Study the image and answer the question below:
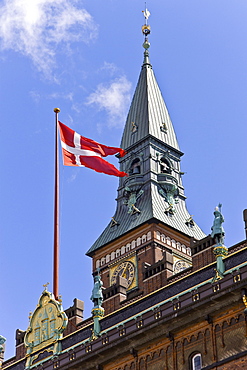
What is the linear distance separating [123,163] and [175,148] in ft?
19.6

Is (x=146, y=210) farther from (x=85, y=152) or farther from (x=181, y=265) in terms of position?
(x=85, y=152)

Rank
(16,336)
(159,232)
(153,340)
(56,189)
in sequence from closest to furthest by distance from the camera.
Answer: (153,340), (16,336), (56,189), (159,232)

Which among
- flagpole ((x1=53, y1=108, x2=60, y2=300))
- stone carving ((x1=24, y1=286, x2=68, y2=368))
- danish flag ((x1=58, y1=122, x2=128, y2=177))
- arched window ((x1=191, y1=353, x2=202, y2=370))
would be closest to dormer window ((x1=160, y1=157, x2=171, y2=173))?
flagpole ((x1=53, y1=108, x2=60, y2=300))

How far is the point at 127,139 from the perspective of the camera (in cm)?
10394

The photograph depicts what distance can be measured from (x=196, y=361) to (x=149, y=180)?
45644 millimetres

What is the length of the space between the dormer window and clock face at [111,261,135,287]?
11265mm

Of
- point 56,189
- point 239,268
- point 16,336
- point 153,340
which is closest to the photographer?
point 239,268

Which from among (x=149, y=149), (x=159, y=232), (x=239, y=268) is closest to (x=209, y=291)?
(x=239, y=268)

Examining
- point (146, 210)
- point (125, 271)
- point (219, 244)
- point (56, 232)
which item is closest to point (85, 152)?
point (56, 232)

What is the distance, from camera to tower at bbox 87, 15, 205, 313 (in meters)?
94.1

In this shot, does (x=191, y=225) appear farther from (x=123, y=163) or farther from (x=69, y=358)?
(x=69, y=358)

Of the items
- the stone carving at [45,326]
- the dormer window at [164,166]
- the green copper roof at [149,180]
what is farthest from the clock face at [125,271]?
the stone carving at [45,326]

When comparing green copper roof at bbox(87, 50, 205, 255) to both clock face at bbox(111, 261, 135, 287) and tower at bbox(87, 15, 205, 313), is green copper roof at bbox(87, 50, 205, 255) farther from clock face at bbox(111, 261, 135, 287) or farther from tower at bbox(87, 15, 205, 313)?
clock face at bbox(111, 261, 135, 287)

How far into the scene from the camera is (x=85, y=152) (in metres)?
74.1
